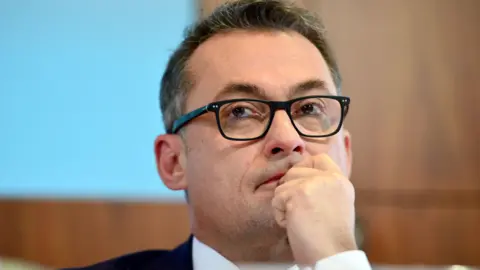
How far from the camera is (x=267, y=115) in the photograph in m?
0.86

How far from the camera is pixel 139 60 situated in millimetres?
1504

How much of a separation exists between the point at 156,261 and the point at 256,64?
45 centimetres

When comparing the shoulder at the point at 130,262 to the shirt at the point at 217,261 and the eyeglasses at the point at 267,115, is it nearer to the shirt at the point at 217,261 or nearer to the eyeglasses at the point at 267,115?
the shirt at the point at 217,261

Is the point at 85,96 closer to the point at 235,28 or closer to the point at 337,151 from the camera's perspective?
the point at 235,28

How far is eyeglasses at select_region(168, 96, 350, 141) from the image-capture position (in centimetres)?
85

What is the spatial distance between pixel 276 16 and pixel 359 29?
0.46 metres

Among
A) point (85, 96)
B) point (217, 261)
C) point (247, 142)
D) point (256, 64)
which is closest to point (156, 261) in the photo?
point (217, 261)

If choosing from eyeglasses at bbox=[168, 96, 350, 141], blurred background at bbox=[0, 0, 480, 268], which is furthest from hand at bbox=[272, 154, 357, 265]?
blurred background at bbox=[0, 0, 480, 268]

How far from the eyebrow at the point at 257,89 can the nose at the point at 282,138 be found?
0.16ft

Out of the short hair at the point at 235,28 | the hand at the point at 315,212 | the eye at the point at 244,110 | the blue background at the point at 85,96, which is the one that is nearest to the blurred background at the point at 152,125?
the blue background at the point at 85,96

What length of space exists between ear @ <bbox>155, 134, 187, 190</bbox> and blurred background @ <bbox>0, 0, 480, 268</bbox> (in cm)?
40

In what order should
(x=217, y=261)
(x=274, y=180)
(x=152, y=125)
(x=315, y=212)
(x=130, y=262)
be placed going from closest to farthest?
(x=315, y=212)
(x=274, y=180)
(x=217, y=261)
(x=130, y=262)
(x=152, y=125)

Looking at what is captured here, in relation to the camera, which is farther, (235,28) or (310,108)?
(235,28)

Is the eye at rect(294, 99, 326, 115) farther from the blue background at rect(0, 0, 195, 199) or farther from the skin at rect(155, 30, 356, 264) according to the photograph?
the blue background at rect(0, 0, 195, 199)
